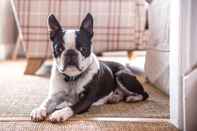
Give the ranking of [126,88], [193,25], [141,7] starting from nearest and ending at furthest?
[193,25], [126,88], [141,7]

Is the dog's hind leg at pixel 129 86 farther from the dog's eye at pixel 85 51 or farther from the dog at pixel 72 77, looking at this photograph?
the dog's eye at pixel 85 51

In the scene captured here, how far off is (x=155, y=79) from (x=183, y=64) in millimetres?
772

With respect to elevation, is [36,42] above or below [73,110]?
above

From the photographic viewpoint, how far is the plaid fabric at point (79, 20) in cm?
221

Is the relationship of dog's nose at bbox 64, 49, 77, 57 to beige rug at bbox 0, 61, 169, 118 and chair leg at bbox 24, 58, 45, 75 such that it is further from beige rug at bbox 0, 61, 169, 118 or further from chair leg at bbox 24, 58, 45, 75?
chair leg at bbox 24, 58, 45, 75

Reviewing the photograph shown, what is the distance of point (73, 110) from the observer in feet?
3.82

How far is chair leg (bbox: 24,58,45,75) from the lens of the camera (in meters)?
2.29

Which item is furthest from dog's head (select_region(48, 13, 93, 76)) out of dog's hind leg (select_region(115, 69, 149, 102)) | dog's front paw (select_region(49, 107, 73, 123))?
dog's hind leg (select_region(115, 69, 149, 102))

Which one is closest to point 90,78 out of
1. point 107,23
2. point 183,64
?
point 183,64

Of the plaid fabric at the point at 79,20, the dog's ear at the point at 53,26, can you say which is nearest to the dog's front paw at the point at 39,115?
the dog's ear at the point at 53,26

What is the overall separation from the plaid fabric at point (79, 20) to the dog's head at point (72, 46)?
99cm

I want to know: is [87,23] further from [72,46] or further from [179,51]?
[179,51]

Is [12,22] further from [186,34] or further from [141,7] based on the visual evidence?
[186,34]

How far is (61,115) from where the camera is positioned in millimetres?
1097
